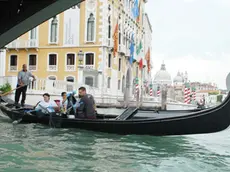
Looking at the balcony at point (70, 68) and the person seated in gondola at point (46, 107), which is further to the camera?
the balcony at point (70, 68)

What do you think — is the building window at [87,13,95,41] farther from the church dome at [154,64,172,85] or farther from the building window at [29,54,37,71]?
the church dome at [154,64,172,85]

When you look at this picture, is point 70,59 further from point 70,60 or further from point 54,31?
point 54,31

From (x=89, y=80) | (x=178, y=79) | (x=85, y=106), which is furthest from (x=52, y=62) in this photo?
(x=178, y=79)

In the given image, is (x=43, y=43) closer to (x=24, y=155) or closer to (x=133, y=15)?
(x=133, y=15)

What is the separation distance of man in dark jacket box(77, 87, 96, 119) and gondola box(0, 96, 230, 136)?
19cm

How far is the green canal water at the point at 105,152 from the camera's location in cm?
436

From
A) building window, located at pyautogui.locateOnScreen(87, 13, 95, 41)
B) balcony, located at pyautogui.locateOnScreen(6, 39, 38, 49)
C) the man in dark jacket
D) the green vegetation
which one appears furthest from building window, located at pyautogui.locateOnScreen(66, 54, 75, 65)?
the man in dark jacket

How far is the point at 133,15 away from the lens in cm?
2606

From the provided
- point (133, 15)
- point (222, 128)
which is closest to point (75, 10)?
point (133, 15)

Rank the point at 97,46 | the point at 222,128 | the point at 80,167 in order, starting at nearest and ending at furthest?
the point at 80,167 → the point at 222,128 → the point at 97,46

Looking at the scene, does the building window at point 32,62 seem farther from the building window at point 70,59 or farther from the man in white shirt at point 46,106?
the man in white shirt at point 46,106

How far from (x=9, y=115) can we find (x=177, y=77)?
72.0 meters

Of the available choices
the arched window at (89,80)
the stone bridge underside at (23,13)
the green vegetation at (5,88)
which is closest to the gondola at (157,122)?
the stone bridge underside at (23,13)

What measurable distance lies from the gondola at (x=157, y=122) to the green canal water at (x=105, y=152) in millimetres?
149
